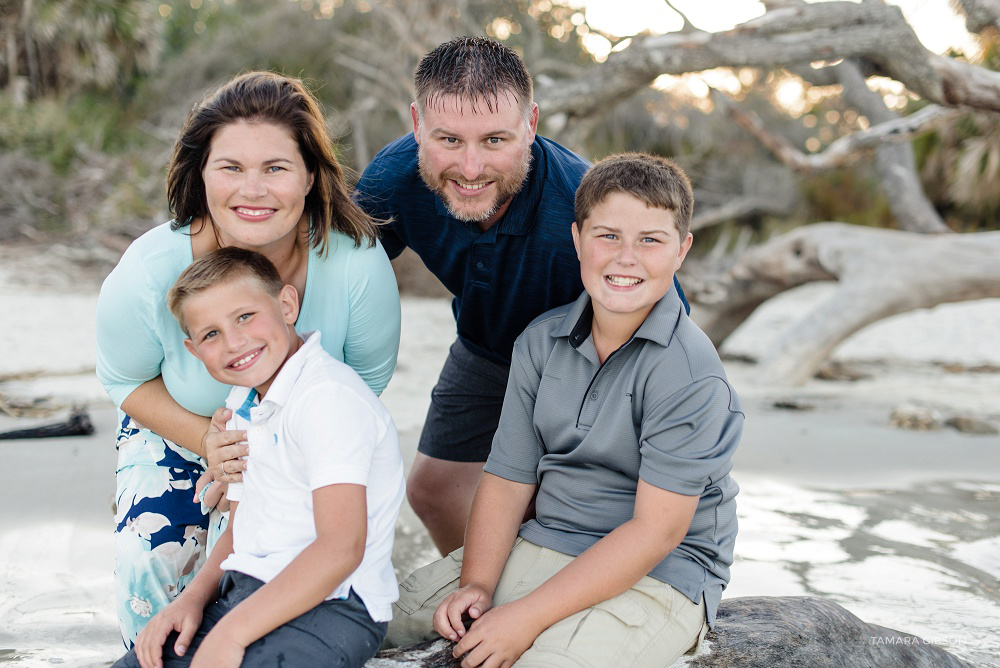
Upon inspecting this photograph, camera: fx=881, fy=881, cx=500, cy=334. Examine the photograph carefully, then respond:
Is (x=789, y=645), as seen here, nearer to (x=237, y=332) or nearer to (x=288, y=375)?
(x=288, y=375)

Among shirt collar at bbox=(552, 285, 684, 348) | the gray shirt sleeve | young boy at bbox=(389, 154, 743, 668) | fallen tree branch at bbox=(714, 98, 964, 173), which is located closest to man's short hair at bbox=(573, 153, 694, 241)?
young boy at bbox=(389, 154, 743, 668)

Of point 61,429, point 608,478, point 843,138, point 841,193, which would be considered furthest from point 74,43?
point 608,478

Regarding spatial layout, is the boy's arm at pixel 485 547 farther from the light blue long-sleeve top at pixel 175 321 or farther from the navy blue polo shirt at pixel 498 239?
the navy blue polo shirt at pixel 498 239

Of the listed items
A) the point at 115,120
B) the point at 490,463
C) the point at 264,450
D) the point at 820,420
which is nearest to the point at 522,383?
the point at 490,463

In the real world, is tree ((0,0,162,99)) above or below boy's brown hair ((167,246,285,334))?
above

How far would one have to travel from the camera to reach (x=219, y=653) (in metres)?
1.87

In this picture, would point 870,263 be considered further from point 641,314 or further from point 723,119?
point 723,119

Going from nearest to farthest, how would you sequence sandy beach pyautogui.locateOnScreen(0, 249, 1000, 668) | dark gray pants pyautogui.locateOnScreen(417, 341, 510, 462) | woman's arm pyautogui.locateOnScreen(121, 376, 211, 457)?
woman's arm pyautogui.locateOnScreen(121, 376, 211, 457), sandy beach pyautogui.locateOnScreen(0, 249, 1000, 668), dark gray pants pyautogui.locateOnScreen(417, 341, 510, 462)

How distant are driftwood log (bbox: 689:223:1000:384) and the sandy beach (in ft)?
1.23

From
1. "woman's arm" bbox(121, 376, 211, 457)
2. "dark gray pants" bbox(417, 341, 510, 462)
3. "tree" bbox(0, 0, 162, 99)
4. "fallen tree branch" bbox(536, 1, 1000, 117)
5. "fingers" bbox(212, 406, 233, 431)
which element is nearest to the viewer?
"fingers" bbox(212, 406, 233, 431)

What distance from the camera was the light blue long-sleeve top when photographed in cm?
256

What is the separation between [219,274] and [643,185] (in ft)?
3.68

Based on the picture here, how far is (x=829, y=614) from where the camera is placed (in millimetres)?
2465

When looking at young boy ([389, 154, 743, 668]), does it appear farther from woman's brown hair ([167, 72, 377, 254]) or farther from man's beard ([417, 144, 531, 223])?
woman's brown hair ([167, 72, 377, 254])
